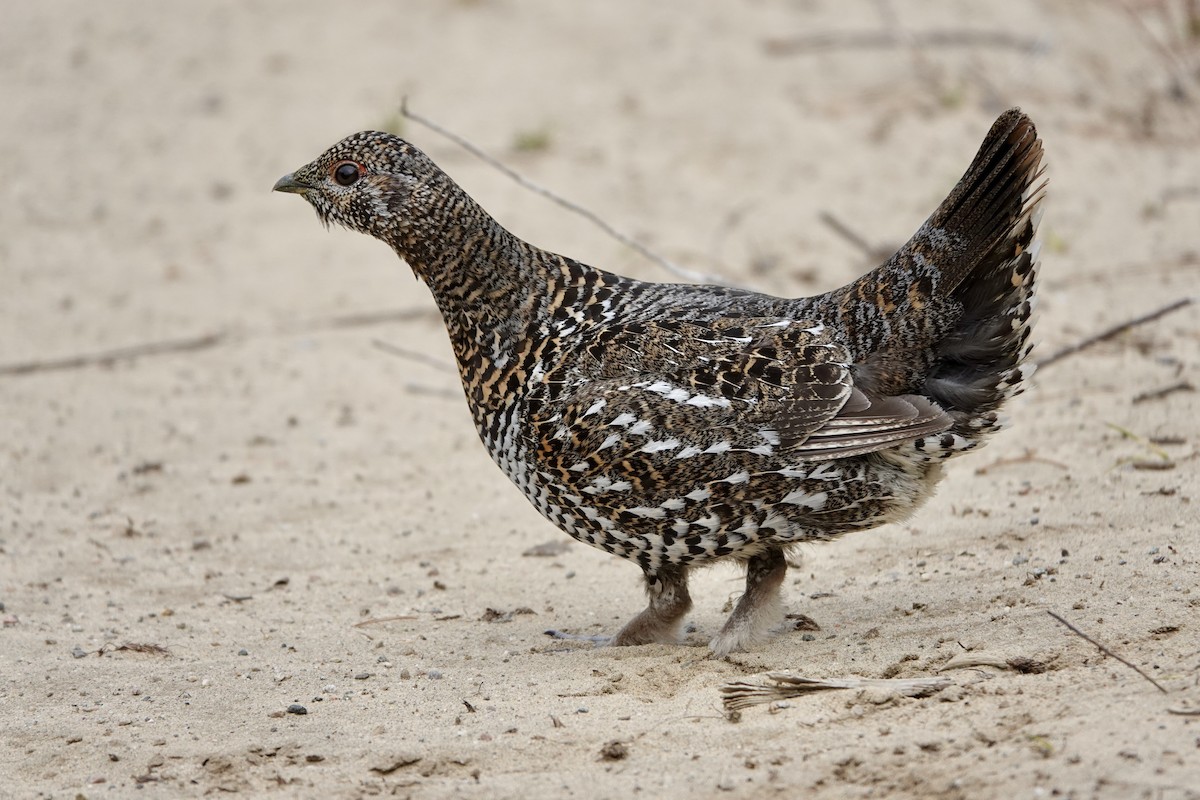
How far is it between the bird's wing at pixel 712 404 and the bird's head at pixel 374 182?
1.06 meters

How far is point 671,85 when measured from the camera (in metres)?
12.8

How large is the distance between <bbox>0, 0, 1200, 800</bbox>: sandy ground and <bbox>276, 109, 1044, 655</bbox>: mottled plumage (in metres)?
0.56

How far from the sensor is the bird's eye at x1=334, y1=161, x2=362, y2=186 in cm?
592

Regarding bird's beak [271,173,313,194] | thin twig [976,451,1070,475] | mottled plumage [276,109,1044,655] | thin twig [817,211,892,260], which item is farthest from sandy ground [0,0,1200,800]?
bird's beak [271,173,313,194]

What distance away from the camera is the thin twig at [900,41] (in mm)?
12867

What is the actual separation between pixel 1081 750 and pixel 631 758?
1466 mm

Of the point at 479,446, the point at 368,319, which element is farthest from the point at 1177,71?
the point at 479,446

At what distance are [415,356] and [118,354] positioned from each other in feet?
7.74

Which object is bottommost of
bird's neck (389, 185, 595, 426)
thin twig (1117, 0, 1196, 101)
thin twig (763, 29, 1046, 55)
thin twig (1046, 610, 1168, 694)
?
thin twig (1046, 610, 1168, 694)

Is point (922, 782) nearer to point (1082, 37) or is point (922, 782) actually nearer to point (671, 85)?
point (671, 85)

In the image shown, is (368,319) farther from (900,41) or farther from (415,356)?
(900,41)

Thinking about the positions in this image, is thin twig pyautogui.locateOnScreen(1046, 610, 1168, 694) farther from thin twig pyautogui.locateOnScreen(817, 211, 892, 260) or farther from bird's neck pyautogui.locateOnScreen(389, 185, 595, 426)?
thin twig pyautogui.locateOnScreen(817, 211, 892, 260)

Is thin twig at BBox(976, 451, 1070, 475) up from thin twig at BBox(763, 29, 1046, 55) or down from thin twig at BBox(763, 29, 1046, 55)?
down

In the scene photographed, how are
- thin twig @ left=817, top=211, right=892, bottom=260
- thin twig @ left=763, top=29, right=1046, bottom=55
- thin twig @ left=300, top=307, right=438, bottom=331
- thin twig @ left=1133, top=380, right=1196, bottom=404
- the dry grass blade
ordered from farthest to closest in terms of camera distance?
thin twig @ left=763, top=29, right=1046, bottom=55
thin twig @ left=300, top=307, right=438, bottom=331
thin twig @ left=817, top=211, right=892, bottom=260
thin twig @ left=1133, top=380, right=1196, bottom=404
the dry grass blade
